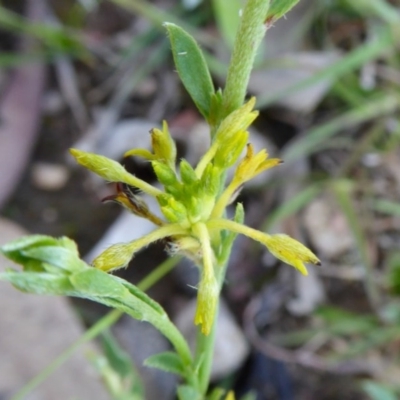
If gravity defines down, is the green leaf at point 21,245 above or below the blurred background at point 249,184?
above

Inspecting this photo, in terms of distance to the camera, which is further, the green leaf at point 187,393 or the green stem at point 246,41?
the green leaf at point 187,393

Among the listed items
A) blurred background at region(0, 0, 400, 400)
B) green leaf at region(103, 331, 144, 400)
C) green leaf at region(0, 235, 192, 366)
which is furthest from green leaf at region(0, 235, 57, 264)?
blurred background at region(0, 0, 400, 400)

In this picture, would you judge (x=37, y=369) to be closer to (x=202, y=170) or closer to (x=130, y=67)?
(x=130, y=67)

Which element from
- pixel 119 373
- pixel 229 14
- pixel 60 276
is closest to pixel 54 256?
pixel 60 276

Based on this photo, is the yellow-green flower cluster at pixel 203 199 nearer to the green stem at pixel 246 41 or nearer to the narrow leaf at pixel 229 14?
the green stem at pixel 246 41

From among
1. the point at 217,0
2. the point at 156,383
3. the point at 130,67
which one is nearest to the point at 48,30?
the point at 130,67

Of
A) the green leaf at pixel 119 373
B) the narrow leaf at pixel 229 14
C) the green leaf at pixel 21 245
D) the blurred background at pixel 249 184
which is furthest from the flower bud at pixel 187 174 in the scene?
the narrow leaf at pixel 229 14
